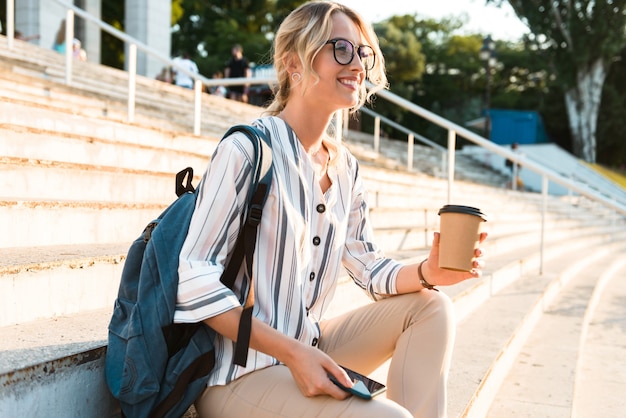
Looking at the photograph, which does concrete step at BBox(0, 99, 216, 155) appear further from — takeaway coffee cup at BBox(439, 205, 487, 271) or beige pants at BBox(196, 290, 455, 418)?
takeaway coffee cup at BBox(439, 205, 487, 271)

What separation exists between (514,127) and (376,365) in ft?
88.7

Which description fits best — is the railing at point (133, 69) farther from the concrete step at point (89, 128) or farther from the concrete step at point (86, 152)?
the concrete step at point (86, 152)

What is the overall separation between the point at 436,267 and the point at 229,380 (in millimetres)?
669

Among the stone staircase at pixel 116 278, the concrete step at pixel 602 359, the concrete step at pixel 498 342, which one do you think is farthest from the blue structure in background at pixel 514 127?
the concrete step at pixel 498 342

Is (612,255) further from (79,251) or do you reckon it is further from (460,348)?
(79,251)

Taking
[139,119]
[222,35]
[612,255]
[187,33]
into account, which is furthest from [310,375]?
[187,33]

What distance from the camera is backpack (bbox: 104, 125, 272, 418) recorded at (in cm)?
148

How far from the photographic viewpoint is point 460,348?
10.6 ft

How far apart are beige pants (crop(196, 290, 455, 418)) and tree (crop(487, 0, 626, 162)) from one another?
23968mm

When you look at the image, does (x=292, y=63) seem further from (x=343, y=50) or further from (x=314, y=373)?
(x=314, y=373)

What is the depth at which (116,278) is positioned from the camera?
2.24 metres

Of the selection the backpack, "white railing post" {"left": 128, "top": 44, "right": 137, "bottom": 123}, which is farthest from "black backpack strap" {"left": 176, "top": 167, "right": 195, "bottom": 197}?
"white railing post" {"left": 128, "top": 44, "right": 137, "bottom": 123}

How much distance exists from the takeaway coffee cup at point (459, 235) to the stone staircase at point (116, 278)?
33.7 inches

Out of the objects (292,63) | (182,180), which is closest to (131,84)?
(292,63)
